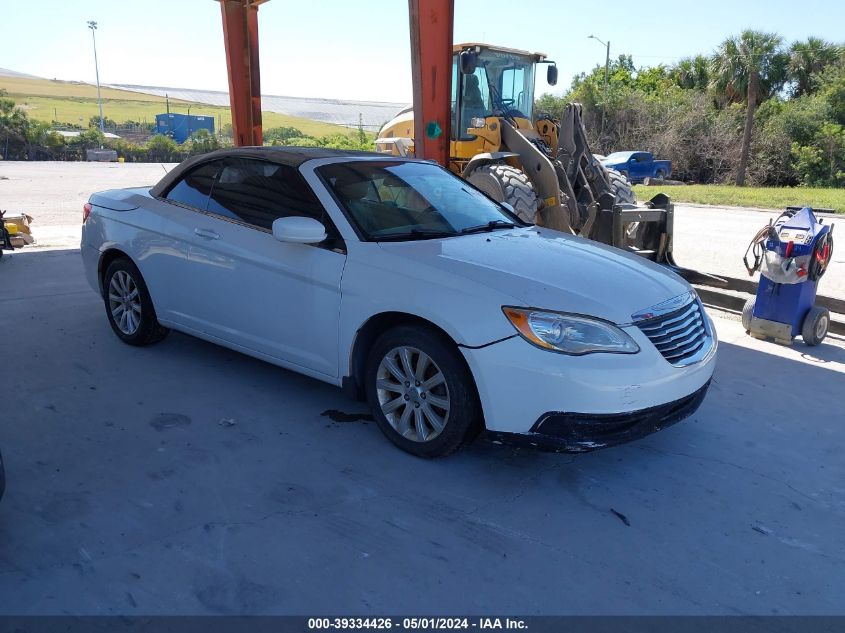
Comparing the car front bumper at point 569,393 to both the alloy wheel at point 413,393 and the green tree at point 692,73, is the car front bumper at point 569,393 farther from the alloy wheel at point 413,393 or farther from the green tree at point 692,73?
the green tree at point 692,73

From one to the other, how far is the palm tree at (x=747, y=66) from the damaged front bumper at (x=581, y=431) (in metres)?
35.3

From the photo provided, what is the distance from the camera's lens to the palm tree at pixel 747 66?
1344 inches

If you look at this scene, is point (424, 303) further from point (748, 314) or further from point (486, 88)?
point (486, 88)

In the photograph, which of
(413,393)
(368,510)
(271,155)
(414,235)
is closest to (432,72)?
(271,155)

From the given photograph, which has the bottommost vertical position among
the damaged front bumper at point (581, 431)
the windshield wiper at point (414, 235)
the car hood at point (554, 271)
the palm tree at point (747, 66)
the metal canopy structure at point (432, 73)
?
the damaged front bumper at point (581, 431)

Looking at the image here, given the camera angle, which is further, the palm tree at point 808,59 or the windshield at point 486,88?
the palm tree at point 808,59

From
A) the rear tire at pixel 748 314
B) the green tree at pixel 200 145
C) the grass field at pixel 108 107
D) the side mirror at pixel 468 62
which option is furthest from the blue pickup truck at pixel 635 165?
the grass field at pixel 108 107

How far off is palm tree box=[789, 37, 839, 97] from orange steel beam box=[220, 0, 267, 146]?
110 ft

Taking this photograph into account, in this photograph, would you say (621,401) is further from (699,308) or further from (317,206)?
(317,206)

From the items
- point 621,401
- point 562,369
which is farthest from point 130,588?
point 621,401

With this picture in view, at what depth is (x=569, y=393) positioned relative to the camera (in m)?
3.26

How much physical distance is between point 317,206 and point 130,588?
2.39 metres

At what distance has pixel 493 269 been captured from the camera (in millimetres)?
3656

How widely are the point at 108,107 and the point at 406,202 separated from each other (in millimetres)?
137072
